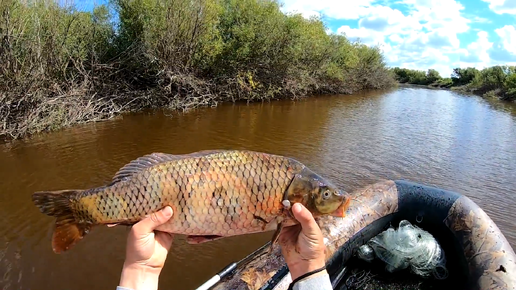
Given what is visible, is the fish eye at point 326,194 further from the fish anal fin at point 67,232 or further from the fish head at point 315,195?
the fish anal fin at point 67,232

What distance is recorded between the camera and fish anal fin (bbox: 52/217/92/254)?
2057mm

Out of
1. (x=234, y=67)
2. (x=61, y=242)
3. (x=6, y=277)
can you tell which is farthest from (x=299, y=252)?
(x=234, y=67)

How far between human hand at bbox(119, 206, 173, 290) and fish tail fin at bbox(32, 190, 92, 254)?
29cm

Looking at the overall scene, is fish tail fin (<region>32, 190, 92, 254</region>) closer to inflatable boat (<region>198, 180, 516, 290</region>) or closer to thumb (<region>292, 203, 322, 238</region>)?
thumb (<region>292, 203, 322, 238</region>)

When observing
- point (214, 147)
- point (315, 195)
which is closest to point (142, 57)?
point (214, 147)

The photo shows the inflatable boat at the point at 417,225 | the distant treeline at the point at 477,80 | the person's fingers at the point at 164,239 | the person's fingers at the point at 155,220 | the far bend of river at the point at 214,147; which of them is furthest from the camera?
the distant treeline at the point at 477,80

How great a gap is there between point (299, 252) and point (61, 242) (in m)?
1.40

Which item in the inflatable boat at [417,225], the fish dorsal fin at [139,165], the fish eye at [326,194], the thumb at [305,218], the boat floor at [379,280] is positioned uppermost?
the fish dorsal fin at [139,165]

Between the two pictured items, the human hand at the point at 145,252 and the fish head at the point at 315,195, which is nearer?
the human hand at the point at 145,252

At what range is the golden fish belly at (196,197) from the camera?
1.99 metres

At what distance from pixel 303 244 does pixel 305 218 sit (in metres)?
0.24

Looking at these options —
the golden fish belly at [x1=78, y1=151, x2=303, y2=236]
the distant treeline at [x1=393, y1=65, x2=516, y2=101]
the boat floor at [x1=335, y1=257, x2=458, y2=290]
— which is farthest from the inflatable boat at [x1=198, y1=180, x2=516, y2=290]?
the distant treeline at [x1=393, y1=65, x2=516, y2=101]

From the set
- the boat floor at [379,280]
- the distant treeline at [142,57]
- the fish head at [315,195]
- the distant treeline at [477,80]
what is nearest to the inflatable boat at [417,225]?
the boat floor at [379,280]

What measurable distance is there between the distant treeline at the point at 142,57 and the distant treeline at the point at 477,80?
31710 millimetres
